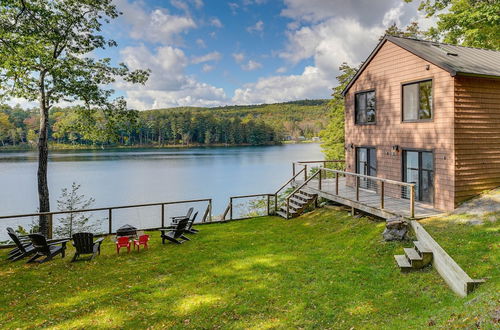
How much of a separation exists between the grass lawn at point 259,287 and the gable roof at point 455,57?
4947 mm

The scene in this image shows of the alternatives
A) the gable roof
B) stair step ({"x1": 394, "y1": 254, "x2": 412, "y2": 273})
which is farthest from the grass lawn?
the gable roof

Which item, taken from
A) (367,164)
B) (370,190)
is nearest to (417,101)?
(367,164)

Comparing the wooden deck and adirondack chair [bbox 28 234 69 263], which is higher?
the wooden deck

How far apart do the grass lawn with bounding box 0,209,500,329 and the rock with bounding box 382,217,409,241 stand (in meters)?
0.25

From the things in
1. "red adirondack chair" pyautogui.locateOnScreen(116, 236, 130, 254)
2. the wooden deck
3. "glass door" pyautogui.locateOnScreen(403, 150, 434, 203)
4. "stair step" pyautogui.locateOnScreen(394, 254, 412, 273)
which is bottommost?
"red adirondack chair" pyautogui.locateOnScreen(116, 236, 130, 254)

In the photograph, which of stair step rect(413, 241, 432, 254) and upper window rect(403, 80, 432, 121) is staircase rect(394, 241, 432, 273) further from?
upper window rect(403, 80, 432, 121)

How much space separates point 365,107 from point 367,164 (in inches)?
A: 100

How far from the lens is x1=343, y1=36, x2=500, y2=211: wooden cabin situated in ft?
32.7

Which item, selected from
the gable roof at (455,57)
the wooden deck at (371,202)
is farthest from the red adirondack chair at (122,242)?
the gable roof at (455,57)

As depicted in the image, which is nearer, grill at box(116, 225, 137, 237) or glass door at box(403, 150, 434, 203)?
grill at box(116, 225, 137, 237)

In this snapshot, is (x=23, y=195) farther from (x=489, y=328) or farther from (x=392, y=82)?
(x=489, y=328)

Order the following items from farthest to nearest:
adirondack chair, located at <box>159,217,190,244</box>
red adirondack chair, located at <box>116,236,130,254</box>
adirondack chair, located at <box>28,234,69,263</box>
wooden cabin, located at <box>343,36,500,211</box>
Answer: adirondack chair, located at <box>159,217,190,244</box>, wooden cabin, located at <box>343,36,500,211</box>, red adirondack chair, located at <box>116,236,130,254</box>, adirondack chair, located at <box>28,234,69,263</box>

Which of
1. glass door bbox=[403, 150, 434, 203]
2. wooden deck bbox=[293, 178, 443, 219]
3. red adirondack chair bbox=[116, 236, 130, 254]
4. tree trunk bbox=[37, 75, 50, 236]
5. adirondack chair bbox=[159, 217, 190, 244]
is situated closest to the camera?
red adirondack chair bbox=[116, 236, 130, 254]

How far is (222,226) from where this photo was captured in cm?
1279
